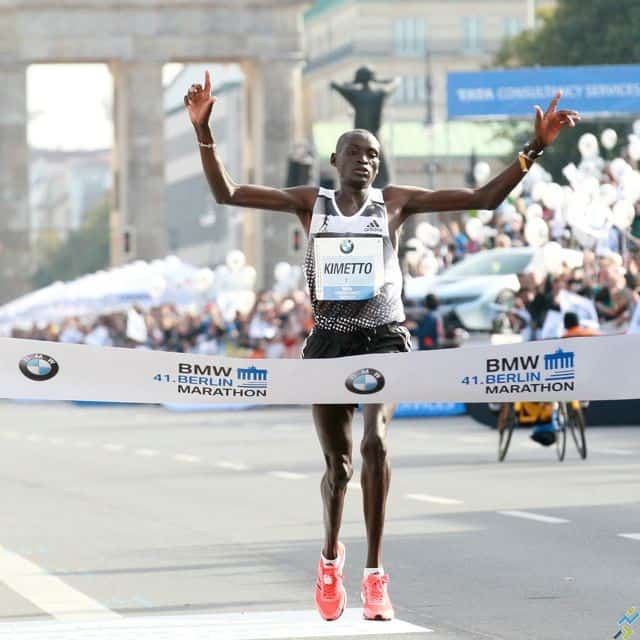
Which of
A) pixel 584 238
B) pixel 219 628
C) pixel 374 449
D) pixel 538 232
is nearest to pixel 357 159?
pixel 374 449

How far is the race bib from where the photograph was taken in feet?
32.0

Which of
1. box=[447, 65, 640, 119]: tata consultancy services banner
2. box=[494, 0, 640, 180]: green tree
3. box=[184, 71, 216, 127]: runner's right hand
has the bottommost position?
box=[184, 71, 216, 127]: runner's right hand

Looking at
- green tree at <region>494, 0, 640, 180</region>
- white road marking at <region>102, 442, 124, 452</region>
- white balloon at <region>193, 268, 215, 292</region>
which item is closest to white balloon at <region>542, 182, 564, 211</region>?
white road marking at <region>102, 442, 124, 452</region>

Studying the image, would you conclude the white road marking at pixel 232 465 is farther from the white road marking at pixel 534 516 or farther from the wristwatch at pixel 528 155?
the wristwatch at pixel 528 155

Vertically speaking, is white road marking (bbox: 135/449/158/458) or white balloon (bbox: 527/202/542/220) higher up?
white balloon (bbox: 527/202/542/220)

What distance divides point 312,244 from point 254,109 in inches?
3063

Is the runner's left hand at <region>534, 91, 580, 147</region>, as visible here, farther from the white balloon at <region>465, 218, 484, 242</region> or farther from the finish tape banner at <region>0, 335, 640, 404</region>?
the white balloon at <region>465, 218, 484, 242</region>

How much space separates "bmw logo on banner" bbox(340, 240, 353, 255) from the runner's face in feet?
0.69

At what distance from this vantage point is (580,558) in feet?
43.3

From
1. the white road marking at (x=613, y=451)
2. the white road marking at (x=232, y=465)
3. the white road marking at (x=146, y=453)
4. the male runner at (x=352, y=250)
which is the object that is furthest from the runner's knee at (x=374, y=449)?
the white road marking at (x=146, y=453)

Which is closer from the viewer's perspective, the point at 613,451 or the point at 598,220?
the point at 613,451

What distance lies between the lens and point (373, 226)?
9852 mm

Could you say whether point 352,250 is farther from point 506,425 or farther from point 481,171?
point 481,171

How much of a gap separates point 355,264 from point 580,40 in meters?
70.3
